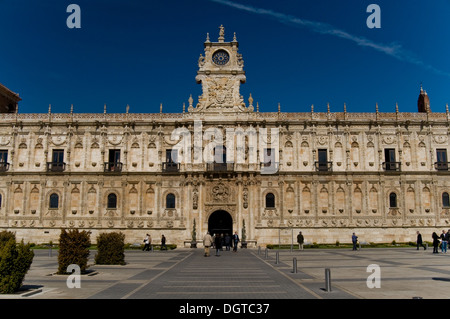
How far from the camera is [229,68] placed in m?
52.6

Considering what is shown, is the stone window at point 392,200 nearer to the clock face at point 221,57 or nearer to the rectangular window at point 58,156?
the clock face at point 221,57

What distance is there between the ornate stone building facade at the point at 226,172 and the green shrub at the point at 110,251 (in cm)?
2172

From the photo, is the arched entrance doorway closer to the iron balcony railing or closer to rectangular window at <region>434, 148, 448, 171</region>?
the iron balcony railing

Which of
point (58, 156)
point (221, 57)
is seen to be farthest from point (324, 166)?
point (58, 156)

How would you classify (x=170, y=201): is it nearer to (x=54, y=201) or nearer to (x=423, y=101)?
(x=54, y=201)

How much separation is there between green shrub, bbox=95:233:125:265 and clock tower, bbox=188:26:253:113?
26.1 meters

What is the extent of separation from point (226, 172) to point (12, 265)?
34840 millimetres

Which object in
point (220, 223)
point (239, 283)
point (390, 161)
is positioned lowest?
point (239, 283)

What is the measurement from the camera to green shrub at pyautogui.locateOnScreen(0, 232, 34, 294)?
15766mm

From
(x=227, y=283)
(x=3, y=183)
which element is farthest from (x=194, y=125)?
(x=227, y=283)

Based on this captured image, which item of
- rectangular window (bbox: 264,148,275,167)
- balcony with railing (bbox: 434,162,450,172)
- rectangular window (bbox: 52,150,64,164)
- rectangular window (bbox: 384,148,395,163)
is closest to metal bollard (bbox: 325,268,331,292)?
rectangular window (bbox: 264,148,275,167)

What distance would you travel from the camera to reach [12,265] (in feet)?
52.7

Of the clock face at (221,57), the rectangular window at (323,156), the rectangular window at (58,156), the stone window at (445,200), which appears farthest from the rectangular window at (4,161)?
the stone window at (445,200)
